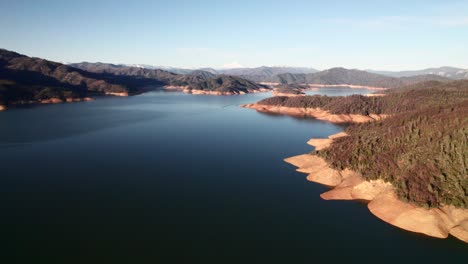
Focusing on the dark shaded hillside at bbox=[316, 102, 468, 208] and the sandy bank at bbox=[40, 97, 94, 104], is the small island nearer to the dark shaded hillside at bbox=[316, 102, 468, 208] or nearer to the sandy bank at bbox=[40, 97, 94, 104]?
the dark shaded hillside at bbox=[316, 102, 468, 208]

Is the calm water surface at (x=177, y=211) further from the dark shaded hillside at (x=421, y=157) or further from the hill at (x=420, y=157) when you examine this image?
the dark shaded hillside at (x=421, y=157)

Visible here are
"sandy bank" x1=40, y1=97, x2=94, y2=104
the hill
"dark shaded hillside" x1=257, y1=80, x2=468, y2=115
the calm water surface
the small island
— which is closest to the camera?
the calm water surface

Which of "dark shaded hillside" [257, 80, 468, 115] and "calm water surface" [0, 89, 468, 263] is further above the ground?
"dark shaded hillside" [257, 80, 468, 115]

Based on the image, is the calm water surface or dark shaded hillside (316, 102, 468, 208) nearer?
the calm water surface

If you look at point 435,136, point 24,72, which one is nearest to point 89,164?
point 435,136

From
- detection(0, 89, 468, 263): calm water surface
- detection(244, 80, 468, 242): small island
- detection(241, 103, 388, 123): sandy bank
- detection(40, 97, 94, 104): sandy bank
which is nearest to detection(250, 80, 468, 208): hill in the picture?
detection(244, 80, 468, 242): small island

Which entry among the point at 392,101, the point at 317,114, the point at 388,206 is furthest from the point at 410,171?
the point at 317,114
